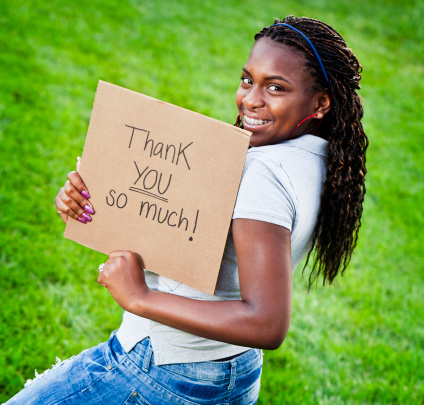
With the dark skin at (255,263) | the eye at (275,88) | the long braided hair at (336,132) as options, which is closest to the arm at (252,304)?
the dark skin at (255,263)

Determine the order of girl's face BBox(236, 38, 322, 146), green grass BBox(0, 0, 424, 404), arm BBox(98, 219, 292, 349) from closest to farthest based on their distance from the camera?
arm BBox(98, 219, 292, 349), girl's face BBox(236, 38, 322, 146), green grass BBox(0, 0, 424, 404)

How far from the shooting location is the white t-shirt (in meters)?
1.21

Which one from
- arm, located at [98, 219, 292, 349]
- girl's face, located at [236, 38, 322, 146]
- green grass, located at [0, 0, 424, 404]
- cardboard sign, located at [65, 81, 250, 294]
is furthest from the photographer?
green grass, located at [0, 0, 424, 404]

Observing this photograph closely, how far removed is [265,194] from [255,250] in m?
0.13

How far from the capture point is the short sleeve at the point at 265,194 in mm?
1188

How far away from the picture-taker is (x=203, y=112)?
17.7 feet

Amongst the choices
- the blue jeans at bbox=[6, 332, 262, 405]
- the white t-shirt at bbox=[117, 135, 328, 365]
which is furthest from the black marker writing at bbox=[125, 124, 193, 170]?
the blue jeans at bbox=[6, 332, 262, 405]

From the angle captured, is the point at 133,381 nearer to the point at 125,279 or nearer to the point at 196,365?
the point at 196,365

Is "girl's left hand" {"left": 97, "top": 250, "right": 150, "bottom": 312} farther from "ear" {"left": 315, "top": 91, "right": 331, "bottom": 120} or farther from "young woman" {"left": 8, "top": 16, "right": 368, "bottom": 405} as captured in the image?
"ear" {"left": 315, "top": 91, "right": 331, "bottom": 120}

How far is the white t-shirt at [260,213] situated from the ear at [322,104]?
0.10 m

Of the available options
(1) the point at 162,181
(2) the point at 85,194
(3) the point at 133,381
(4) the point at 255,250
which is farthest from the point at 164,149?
(3) the point at 133,381

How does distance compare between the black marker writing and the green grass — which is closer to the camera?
the black marker writing

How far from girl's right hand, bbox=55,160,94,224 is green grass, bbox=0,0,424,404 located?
1.30 metres

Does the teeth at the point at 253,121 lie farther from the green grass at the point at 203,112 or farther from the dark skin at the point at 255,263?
the green grass at the point at 203,112
